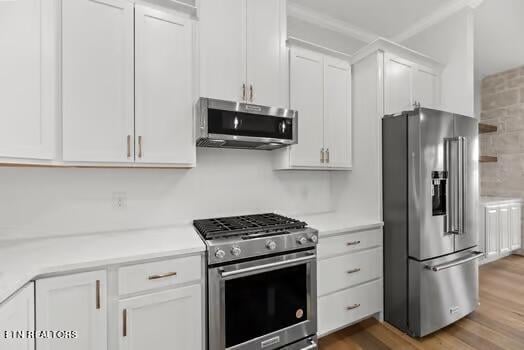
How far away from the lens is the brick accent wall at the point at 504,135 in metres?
3.94

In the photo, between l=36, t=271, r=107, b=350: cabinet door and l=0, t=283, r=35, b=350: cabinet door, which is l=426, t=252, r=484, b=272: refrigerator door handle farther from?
l=0, t=283, r=35, b=350: cabinet door

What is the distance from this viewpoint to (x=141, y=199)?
1931 mm

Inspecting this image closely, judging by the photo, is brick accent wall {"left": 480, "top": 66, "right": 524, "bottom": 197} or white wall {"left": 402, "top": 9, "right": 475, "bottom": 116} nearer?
white wall {"left": 402, "top": 9, "right": 475, "bottom": 116}

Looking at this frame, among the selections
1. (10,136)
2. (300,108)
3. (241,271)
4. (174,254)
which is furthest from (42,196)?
(300,108)

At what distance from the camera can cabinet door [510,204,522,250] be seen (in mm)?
3732

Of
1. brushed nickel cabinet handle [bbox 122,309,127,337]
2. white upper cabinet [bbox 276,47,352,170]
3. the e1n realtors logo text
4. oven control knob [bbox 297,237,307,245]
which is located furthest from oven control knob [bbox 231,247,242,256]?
white upper cabinet [bbox 276,47,352,170]

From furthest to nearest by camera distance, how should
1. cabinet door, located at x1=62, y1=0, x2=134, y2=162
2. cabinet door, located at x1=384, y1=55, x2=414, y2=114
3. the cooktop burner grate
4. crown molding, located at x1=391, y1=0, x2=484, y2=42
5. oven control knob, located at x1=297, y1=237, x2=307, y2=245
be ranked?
crown molding, located at x1=391, y1=0, x2=484, y2=42, cabinet door, located at x1=384, y1=55, x2=414, y2=114, oven control knob, located at x1=297, y1=237, x2=307, y2=245, the cooktop burner grate, cabinet door, located at x1=62, y1=0, x2=134, y2=162

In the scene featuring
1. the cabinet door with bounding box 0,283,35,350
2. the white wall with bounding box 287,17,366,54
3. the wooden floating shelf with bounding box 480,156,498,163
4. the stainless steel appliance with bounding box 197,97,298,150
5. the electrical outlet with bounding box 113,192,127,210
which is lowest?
the cabinet door with bounding box 0,283,35,350

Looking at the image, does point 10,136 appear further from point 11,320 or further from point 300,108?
point 300,108

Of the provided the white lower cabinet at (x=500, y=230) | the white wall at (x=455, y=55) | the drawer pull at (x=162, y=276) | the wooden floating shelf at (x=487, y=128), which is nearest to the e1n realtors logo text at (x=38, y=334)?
the drawer pull at (x=162, y=276)

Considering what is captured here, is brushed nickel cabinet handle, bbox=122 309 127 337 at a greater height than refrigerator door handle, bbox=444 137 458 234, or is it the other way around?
refrigerator door handle, bbox=444 137 458 234

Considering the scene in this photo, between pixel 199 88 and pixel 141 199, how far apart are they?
37.7 inches

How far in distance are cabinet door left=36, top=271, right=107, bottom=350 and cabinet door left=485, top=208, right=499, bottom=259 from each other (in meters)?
4.47

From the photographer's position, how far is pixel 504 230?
3615 millimetres
